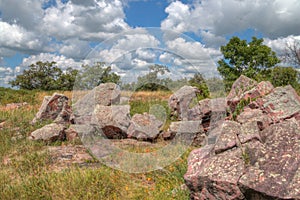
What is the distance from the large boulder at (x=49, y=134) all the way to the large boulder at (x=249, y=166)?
5692 millimetres

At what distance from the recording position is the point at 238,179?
3.77 metres

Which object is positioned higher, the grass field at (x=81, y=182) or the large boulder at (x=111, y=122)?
the large boulder at (x=111, y=122)

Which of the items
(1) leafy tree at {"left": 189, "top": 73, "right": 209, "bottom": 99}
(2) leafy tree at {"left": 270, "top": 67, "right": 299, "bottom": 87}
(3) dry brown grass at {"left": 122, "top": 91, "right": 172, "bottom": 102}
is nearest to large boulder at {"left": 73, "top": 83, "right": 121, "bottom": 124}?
(1) leafy tree at {"left": 189, "top": 73, "right": 209, "bottom": 99}

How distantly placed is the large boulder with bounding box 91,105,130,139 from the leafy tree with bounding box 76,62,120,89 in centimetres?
124

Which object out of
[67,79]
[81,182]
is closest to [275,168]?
[81,182]

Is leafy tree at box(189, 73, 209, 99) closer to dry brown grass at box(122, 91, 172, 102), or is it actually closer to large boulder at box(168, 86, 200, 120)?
large boulder at box(168, 86, 200, 120)

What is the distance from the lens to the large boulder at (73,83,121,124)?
10914mm

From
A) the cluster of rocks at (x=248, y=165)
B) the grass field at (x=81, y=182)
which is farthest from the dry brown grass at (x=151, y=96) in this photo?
the cluster of rocks at (x=248, y=165)

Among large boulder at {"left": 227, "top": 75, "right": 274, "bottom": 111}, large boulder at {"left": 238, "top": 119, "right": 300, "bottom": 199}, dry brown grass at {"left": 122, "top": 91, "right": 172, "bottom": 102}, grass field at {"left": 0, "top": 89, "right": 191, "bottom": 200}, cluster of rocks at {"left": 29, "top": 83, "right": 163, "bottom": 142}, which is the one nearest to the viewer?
large boulder at {"left": 238, "top": 119, "right": 300, "bottom": 199}

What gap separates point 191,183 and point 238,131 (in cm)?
121

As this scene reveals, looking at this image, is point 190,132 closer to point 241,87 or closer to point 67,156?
point 241,87

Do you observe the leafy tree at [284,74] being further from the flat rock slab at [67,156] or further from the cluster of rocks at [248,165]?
the cluster of rocks at [248,165]

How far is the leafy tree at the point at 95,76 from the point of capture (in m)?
9.90

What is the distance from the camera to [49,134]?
9266mm
